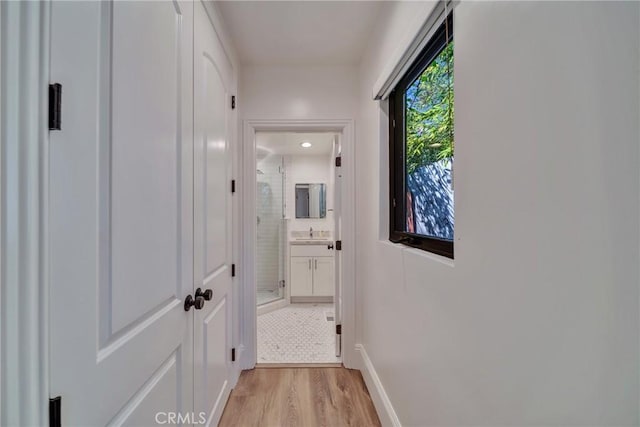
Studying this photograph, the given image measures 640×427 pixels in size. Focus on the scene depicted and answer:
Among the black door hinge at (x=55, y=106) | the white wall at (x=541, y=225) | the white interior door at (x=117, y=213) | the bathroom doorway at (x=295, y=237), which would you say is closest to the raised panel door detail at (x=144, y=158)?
the white interior door at (x=117, y=213)

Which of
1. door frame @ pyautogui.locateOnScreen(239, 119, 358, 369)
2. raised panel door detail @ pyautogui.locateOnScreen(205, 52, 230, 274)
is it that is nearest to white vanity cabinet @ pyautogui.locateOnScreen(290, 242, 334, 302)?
door frame @ pyautogui.locateOnScreen(239, 119, 358, 369)

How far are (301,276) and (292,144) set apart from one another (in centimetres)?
180

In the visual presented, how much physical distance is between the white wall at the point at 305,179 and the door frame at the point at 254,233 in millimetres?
2042

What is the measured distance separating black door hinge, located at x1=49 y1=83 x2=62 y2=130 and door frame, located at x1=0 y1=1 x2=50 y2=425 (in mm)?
12

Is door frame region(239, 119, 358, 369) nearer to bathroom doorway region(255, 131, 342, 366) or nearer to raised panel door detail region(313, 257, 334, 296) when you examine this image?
bathroom doorway region(255, 131, 342, 366)

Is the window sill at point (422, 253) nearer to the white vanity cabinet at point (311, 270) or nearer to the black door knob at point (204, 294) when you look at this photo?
the black door knob at point (204, 294)

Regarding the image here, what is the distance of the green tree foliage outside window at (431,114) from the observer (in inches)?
42.1

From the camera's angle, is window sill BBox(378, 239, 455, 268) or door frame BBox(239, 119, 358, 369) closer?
window sill BBox(378, 239, 455, 268)

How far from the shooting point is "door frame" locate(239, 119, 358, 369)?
88.5 inches

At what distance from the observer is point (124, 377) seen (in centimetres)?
74

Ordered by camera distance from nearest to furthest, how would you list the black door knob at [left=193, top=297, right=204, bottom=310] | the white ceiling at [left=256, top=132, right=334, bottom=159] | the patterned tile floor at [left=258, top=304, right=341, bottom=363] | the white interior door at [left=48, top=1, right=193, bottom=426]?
the white interior door at [left=48, top=1, right=193, bottom=426]
the black door knob at [left=193, top=297, right=204, bottom=310]
the patterned tile floor at [left=258, top=304, right=341, bottom=363]
the white ceiling at [left=256, top=132, right=334, bottom=159]

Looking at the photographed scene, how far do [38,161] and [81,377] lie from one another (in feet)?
1.47

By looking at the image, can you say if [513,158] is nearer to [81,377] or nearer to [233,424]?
[81,377]

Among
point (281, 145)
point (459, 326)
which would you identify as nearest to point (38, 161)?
point (459, 326)
